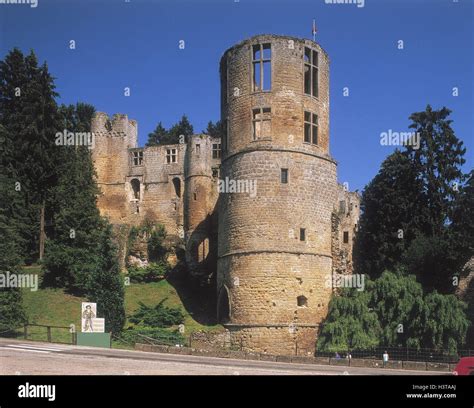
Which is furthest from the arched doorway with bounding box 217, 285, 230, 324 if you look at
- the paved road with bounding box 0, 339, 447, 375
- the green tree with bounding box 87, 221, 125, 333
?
the paved road with bounding box 0, 339, 447, 375

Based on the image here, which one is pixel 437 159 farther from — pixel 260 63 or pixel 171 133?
pixel 171 133

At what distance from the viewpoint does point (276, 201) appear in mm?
37656

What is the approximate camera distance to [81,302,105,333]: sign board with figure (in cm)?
2978

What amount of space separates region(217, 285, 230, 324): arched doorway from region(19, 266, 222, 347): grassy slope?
0.66 meters

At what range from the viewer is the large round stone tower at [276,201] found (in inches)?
1449

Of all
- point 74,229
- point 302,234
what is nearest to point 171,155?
point 74,229

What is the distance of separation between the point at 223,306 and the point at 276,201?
6.72 meters

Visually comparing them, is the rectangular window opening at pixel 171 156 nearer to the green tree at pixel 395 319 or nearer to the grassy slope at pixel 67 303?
the grassy slope at pixel 67 303

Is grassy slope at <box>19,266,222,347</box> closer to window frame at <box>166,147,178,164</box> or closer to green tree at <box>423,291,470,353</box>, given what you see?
window frame at <box>166,147,178,164</box>

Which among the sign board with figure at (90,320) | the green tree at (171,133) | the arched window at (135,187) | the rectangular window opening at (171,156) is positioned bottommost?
the sign board with figure at (90,320)

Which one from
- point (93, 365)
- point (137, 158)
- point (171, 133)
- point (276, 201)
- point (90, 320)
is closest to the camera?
point (93, 365)

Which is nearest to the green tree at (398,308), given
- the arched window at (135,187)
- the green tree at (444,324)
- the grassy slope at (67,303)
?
the green tree at (444,324)

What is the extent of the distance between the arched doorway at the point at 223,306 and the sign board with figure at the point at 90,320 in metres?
9.89
